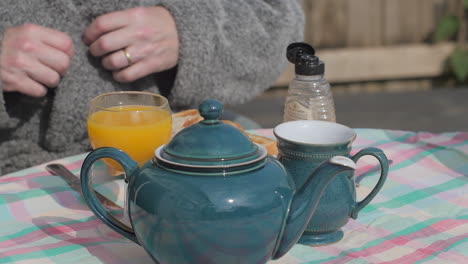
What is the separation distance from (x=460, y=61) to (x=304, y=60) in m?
3.61

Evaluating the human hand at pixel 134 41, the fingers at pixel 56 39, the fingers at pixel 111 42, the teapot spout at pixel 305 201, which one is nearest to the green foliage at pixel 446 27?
Result: the human hand at pixel 134 41

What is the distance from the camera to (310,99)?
1.04m

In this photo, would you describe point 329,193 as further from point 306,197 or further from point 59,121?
point 59,121

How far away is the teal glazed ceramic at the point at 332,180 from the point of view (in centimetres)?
84

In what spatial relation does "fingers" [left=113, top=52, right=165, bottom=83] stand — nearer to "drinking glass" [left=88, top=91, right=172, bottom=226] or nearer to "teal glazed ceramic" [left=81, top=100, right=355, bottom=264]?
"drinking glass" [left=88, top=91, right=172, bottom=226]

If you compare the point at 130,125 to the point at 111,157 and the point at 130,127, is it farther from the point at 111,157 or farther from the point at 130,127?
the point at 111,157

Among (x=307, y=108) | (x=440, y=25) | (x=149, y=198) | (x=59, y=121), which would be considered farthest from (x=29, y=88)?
(x=440, y=25)

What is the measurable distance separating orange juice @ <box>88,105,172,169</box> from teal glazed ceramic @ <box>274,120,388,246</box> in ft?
0.75

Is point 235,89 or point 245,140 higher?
point 245,140

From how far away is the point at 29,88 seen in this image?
1.37 metres

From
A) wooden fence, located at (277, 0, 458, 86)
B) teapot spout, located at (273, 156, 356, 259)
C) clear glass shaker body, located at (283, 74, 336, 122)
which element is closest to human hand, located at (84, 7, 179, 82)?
clear glass shaker body, located at (283, 74, 336, 122)

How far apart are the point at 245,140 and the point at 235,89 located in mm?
900

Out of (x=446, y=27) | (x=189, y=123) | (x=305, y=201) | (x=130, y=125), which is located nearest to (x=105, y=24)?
(x=189, y=123)

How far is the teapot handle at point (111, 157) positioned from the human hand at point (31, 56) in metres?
0.66
